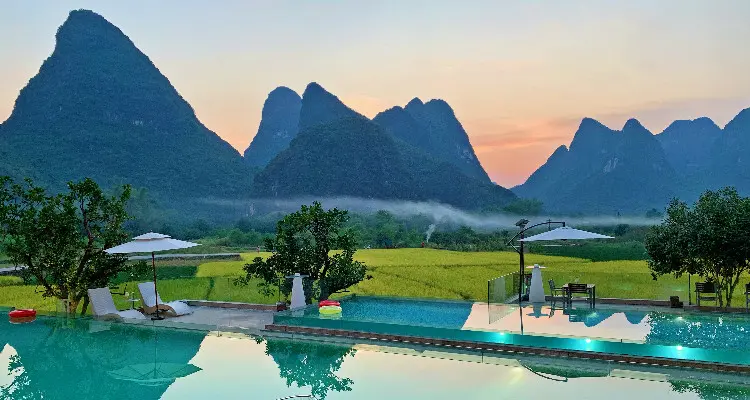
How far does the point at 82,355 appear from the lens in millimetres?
9266

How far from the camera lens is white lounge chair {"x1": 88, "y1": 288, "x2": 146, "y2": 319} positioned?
444 inches

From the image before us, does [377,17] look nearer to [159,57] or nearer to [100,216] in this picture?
[100,216]

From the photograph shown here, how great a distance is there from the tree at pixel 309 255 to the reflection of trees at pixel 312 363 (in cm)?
276

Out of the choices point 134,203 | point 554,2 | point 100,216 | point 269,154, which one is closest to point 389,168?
point 134,203

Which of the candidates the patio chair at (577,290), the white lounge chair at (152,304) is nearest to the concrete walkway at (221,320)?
the white lounge chair at (152,304)

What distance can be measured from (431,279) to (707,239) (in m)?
8.43

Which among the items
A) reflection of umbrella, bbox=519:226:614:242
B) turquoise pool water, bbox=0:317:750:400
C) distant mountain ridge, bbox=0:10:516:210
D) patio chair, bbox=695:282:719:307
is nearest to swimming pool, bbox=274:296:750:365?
turquoise pool water, bbox=0:317:750:400

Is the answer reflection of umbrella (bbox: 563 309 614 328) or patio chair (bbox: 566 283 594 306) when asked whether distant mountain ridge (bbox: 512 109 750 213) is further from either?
reflection of umbrella (bbox: 563 309 614 328)

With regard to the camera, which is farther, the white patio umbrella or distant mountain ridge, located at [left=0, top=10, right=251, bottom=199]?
distant mountain ridge, located at [left=0, top=10, right=251, bottom=199]

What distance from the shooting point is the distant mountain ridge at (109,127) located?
241 feet

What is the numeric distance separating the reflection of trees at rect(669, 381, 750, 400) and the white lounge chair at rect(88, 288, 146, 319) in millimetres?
8706

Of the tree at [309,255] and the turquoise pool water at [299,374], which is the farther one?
the tree at [309,255]

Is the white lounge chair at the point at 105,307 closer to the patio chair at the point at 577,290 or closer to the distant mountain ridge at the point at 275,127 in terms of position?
the patio chair at the point at 577,290

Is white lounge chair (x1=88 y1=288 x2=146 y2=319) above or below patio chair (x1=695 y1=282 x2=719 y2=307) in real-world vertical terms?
below
